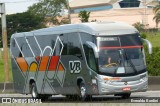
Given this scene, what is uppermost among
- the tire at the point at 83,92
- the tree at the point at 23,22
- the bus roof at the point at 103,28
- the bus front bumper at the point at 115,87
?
the bus roof at the point at 103,28

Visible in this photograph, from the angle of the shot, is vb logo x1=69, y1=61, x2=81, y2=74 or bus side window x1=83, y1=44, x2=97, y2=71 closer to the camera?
bus side window x1=83, y1=44, x2=97, y2=71

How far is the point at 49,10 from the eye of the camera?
4877 inches

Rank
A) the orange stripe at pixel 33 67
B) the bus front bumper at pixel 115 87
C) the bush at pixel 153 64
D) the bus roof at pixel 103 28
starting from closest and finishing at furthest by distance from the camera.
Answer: the bus front bumper at pixel 115 87 → the bus roof at pixel 103 28 → the orange stripe at pixel 33 67 → the bush at pixel 153 64

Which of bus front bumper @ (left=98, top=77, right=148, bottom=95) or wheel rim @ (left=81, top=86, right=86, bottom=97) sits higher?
bus front bumper @ (left=98, top=77, right=148, bottom=95)

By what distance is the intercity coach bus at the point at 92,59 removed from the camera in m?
24.3

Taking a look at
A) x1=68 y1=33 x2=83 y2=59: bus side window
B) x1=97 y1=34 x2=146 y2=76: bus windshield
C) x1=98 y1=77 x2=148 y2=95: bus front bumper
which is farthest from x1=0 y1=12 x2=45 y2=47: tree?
x1=98 y1=77 x2=148 y2=95: bus front bumper

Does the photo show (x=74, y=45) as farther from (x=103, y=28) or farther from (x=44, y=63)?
(x=44, y=63)

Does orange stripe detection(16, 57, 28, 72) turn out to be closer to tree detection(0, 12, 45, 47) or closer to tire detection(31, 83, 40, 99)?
tire detection(31, 83, 40, 99)

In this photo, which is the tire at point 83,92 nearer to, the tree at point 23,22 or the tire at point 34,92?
the tire at point 34,92

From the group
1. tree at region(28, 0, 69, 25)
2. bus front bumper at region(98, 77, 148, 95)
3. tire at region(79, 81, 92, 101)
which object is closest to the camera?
bus front bumper at region(98, 77, 148, 95)

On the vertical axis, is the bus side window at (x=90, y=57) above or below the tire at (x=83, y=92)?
above

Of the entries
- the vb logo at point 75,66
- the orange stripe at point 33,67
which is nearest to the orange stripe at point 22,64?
the orange stripe at point 33,67

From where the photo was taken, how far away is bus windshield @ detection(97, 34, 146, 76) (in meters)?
24.3

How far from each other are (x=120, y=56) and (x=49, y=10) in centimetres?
10009
